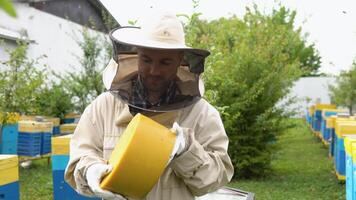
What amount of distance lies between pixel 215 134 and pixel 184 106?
12cm

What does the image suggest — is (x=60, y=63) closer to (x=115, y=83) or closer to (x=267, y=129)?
(x=267, y=129)


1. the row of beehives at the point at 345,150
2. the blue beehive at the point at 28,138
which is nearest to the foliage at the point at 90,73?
the blue beehive at the point at 28,138

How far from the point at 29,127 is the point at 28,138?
0.48 feet

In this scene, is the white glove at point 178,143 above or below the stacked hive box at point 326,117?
above

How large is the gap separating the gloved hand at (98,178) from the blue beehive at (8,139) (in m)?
5.36

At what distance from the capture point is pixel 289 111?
6.67m

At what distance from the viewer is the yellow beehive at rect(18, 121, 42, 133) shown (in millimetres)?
6641

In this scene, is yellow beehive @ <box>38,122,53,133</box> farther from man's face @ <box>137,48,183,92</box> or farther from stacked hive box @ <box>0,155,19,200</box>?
man's face @ <box>137,48,183,92</box>

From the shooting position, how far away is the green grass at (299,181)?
226 inches

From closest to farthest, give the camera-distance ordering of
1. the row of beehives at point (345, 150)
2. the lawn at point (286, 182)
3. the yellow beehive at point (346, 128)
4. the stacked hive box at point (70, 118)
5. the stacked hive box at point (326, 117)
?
the row of beehives at point (345, 150)
the yellow beehive at point (346, 128)
the lawn at point (286, 182)
the stacked hive box at point (326, 117)
the stacked hive box at point (70, 118)

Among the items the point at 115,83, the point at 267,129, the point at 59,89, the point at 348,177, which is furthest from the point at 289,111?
the point at 115,83

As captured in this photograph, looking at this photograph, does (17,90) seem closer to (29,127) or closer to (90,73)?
(29,127)

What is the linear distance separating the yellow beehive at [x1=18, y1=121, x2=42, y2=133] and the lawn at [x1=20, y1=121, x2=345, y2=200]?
23.5 inches

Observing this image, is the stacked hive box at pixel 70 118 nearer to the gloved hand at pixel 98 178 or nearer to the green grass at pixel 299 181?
the green grass at pixel 299 181
